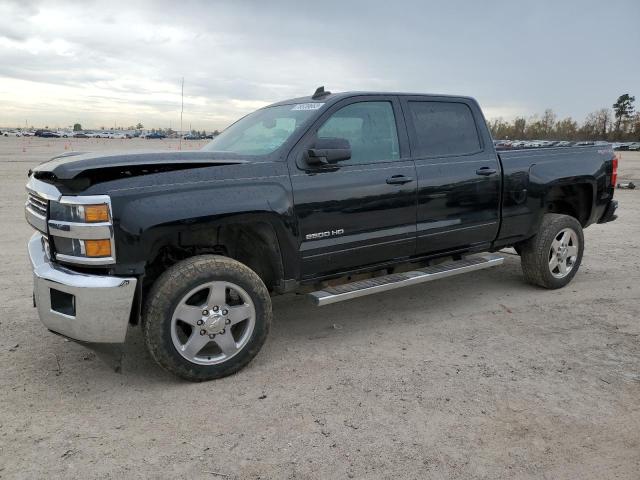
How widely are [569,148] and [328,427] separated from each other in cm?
428

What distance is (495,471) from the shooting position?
262 cm

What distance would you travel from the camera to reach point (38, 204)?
357cm

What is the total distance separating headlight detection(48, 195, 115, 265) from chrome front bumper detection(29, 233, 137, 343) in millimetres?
125

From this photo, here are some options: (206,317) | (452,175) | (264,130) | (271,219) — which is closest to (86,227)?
(206,317)

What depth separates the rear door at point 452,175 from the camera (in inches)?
180

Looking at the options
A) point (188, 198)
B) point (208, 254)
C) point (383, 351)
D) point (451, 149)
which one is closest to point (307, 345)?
point (383, 351)

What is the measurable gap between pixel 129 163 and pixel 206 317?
109 centimetres

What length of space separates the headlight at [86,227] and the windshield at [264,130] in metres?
1.23

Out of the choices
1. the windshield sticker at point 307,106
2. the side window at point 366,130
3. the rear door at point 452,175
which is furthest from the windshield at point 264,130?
the rear door at point 452,175

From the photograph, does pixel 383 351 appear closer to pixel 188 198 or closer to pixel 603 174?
pixel 188 198

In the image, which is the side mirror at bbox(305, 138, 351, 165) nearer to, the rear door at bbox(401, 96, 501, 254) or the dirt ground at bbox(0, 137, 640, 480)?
the rear door at bbox(401, 96, 501, 254)

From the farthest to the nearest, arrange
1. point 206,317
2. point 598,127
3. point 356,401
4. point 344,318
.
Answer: point 598,127, point 344,318, point 206,317, point 356,401

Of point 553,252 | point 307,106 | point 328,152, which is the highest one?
point 307,106

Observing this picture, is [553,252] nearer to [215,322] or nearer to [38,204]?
[215,322]
